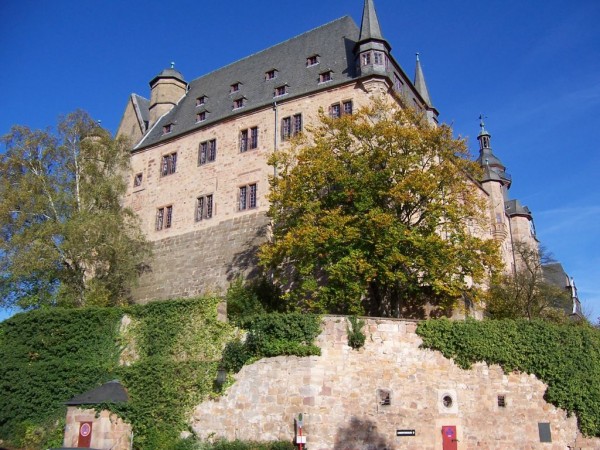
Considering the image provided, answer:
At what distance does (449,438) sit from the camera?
1747 centimetres

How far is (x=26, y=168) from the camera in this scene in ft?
96.5

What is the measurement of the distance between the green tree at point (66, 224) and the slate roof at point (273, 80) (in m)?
5.34

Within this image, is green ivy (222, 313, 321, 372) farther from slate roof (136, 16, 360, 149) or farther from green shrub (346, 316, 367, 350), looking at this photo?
slate roof (136, 16, 360, 149)

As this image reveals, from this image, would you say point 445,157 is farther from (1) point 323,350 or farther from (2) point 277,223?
(1) point 323,350

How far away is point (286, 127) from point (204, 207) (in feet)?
19.5

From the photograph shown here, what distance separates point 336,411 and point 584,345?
847cm

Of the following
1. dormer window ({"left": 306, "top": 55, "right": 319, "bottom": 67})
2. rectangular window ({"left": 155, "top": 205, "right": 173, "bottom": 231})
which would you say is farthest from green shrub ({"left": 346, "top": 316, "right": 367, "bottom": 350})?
dormer window ({"left": 306, "top": 55, "right": 319, "bottom": 67})

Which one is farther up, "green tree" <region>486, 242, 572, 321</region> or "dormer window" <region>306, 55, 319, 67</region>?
"dormer window" <region>306, 55, 319, 67</region>

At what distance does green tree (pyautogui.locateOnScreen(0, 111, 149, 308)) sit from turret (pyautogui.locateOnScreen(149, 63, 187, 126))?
646 cm

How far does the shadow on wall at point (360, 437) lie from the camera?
16.7 meters

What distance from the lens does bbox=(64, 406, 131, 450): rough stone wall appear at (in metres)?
18.1

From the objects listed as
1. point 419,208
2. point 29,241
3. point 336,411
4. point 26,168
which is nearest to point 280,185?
point 419,208

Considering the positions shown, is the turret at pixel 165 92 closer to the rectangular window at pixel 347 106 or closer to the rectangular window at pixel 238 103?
the rectangular window at pixel 238 103

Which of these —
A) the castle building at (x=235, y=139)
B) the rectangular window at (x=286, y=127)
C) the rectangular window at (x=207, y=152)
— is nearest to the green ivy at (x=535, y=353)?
the castle building at (x=235, y=139)
